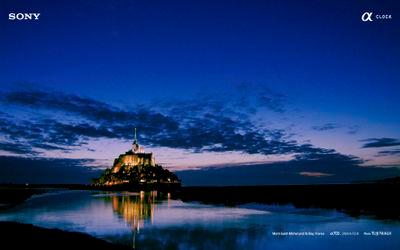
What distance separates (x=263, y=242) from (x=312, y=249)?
3.11 metres

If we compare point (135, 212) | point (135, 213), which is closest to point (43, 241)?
point (135, 213)

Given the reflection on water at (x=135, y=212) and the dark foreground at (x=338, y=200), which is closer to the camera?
the reflection on water at (x=135, y=212)

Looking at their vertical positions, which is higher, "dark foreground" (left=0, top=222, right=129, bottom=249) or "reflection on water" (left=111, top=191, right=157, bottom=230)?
"dark foreground" (left=0, top=222, right=129, bottom=249)

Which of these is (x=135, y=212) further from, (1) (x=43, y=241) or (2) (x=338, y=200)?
(2) (x=338, y=200)

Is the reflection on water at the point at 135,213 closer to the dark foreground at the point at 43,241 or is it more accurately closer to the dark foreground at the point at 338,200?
the dark foreground at the point at 43,241

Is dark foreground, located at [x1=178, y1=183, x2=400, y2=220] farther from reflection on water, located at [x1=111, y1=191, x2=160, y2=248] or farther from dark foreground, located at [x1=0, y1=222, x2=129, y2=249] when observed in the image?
dark foreground, located at [x1=0, y1=222, x2=129, y2=249]

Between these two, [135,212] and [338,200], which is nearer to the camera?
[135,212]

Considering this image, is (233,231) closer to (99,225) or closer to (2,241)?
(99,225)

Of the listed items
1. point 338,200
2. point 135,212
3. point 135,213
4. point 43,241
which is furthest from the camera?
point 338,200

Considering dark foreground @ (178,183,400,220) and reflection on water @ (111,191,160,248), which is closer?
reflection on water @ (111,191,160,248)

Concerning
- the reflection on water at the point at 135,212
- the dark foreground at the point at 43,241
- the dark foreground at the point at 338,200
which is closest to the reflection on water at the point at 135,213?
the reflection on water at the point at 135,212

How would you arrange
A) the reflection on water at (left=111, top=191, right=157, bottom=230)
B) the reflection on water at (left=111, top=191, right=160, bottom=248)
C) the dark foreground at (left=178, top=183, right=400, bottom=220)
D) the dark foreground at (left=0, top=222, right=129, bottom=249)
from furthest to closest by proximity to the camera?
the dark foreground at (left=178, top=183, right=400, bottom=220), the reflection on water at (left=111, top=191, right=157, bottom=230), the reflection on water at (left=111, top=191, right=160, bottom=248), the dark foreground at (left=0, top=222, right=129, bottom=249)

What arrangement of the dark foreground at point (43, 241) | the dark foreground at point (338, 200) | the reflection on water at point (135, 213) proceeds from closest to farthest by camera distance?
1. the dark foreground at point (43, 241)
2. the reflection on water at point (135, 213)
3. the dark foreground at point (338, 200)

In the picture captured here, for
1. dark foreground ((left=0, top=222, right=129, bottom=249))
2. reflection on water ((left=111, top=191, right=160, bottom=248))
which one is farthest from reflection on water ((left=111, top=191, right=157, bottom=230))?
dark foreground ((left=0, top=222, right=129, bottom=249))
